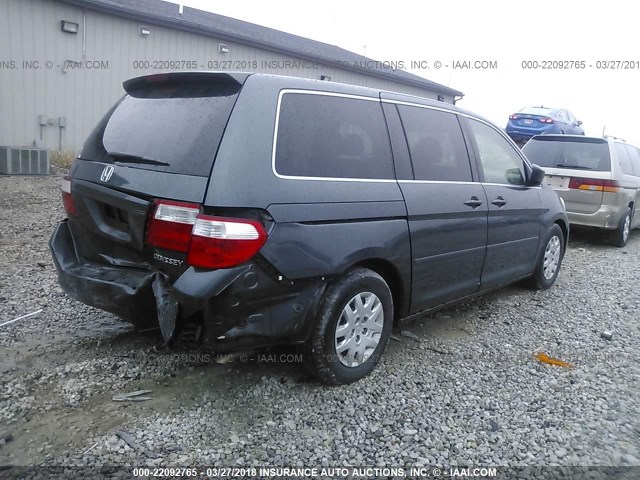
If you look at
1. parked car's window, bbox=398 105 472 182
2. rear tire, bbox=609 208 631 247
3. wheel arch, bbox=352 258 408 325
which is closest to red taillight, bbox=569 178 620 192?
rear tire, bbox=609 208 631 247

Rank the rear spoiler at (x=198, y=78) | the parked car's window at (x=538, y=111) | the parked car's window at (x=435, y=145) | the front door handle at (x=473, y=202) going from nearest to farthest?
the rear spoiler at (x=198, y=78)
the parked car's window at (x=435, y=145)
the front door handle at (x=473, y=202)
the parked car's window at (x=538, y=111)

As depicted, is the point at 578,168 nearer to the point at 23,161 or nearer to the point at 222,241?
the point at 222,241

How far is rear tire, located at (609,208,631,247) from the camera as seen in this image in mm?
7717

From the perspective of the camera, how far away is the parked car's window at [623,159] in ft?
25.1

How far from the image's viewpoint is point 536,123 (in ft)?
50.2

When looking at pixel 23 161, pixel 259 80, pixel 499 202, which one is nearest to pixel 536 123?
pixel 499 202

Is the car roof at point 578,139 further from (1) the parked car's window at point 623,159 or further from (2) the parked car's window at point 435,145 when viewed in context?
(2) the parked car's window at point 435,145

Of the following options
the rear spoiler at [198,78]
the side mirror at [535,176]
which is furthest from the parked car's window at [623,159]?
the rear spoiler at [198,78]

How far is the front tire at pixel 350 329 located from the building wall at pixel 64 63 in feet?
32.1

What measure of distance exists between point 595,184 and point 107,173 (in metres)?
6.98

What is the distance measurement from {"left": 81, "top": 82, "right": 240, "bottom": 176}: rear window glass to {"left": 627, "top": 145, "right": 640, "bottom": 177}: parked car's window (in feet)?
26.0

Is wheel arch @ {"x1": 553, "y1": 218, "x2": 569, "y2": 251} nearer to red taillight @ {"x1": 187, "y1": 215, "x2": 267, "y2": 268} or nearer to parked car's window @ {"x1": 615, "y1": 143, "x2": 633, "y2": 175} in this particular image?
parked car's window @ {"x1": 615, "y1": 143, "x2": 633, "y2": 175}

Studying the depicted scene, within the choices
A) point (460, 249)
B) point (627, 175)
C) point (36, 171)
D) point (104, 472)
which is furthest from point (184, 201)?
point (36, 171)

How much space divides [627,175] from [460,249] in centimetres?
555
